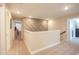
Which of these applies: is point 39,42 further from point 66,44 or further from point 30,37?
point 66,44

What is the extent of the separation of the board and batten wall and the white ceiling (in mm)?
87

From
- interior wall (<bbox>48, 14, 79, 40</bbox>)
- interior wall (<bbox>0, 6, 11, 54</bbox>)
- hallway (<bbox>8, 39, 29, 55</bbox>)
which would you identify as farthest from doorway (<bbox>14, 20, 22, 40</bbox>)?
interior wall (<bbox>48, 14, 79, 40</bbox>)

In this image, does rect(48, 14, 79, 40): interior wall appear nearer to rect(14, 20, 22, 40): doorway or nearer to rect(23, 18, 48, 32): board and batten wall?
rect(23, 18, 48, 32): board and batten wall

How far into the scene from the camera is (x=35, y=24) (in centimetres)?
209

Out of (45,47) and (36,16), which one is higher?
(36,16)

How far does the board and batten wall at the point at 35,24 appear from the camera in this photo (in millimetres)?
2049

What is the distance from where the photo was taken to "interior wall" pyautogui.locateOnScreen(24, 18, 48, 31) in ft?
6.72

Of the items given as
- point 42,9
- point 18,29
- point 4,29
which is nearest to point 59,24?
point 42,9

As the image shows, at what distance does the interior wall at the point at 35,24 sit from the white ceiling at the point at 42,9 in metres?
0.10

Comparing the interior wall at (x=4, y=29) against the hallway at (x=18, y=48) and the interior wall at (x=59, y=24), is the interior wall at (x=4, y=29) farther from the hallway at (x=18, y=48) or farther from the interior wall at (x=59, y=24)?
the interior wall at (x=59, y=24)

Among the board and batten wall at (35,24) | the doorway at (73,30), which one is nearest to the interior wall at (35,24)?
the board and batten wall at (35,24)

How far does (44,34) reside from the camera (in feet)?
7.01
